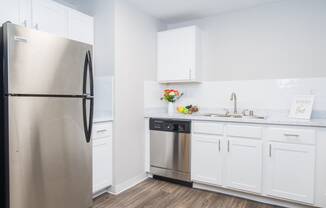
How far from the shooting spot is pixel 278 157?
2.31m

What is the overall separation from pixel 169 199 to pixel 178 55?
6.50ft

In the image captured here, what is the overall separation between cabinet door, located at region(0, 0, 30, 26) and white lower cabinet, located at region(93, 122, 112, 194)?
47.0 inches

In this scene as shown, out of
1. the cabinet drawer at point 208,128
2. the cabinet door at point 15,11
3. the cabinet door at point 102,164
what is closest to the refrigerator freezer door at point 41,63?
the cabinet door at point 15,11

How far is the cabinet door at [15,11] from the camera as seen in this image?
1.77 meters

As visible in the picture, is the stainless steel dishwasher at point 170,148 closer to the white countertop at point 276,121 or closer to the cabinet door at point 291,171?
the white countertop at point 276,121

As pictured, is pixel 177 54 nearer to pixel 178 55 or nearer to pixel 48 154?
pixel 178 55

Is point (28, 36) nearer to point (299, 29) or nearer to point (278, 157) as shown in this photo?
point (278, 157)

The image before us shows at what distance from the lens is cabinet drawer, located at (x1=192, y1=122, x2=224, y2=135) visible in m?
2.62

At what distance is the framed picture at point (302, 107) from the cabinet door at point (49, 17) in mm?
2734

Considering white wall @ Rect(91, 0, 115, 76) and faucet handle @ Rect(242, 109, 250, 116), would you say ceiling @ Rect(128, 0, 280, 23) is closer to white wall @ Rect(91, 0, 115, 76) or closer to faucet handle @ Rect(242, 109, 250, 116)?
white wall @ Rect(91, 0, 115, 76)

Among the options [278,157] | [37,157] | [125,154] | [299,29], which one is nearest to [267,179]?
[278,157]

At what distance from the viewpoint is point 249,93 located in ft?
9.78

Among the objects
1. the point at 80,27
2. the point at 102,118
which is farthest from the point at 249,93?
the point at 80,27

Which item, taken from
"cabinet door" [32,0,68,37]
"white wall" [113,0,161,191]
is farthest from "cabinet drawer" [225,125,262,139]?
"cabinet door" [32,0,68,37]
